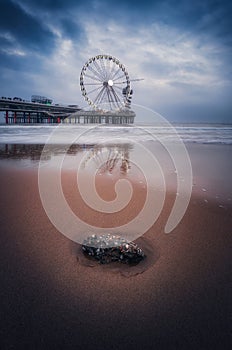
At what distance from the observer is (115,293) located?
6.02 ft

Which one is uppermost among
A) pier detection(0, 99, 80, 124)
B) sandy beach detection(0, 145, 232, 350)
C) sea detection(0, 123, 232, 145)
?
pier detection(0, 99, 80, 124)

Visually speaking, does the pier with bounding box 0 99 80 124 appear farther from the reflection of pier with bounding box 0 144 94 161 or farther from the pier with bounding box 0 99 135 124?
the reflection of pier with bounding box 0 144 94 161

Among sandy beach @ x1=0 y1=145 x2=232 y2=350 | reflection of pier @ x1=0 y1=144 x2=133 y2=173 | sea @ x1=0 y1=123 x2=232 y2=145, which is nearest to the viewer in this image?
sandy beach @ x1=0 y1=145 x2=232 y2=350

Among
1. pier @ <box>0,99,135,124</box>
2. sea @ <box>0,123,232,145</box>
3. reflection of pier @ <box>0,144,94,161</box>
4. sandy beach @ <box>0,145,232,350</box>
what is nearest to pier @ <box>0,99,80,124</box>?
pier @ <box>0,99,135,124</box>

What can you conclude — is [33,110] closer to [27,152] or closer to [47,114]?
[47,114]

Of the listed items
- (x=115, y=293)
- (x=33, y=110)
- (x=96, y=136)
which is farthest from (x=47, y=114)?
(x=115, y=293)

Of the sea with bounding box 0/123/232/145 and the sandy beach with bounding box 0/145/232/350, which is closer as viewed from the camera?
the sandy beach with bounding box 0/145/232/350

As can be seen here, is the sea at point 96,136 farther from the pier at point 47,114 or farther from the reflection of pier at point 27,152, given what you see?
the pier at point 47,114

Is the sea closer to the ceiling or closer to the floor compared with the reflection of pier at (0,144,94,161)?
closer to the ceiling

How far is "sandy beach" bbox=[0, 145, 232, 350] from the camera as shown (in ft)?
4.79

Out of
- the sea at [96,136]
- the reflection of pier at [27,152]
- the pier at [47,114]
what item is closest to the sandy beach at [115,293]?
the reflection of pier at [27,152]

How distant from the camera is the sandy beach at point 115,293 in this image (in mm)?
1461

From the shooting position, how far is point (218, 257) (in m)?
2.33

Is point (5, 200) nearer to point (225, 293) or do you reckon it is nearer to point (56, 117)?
point (225, 293)
